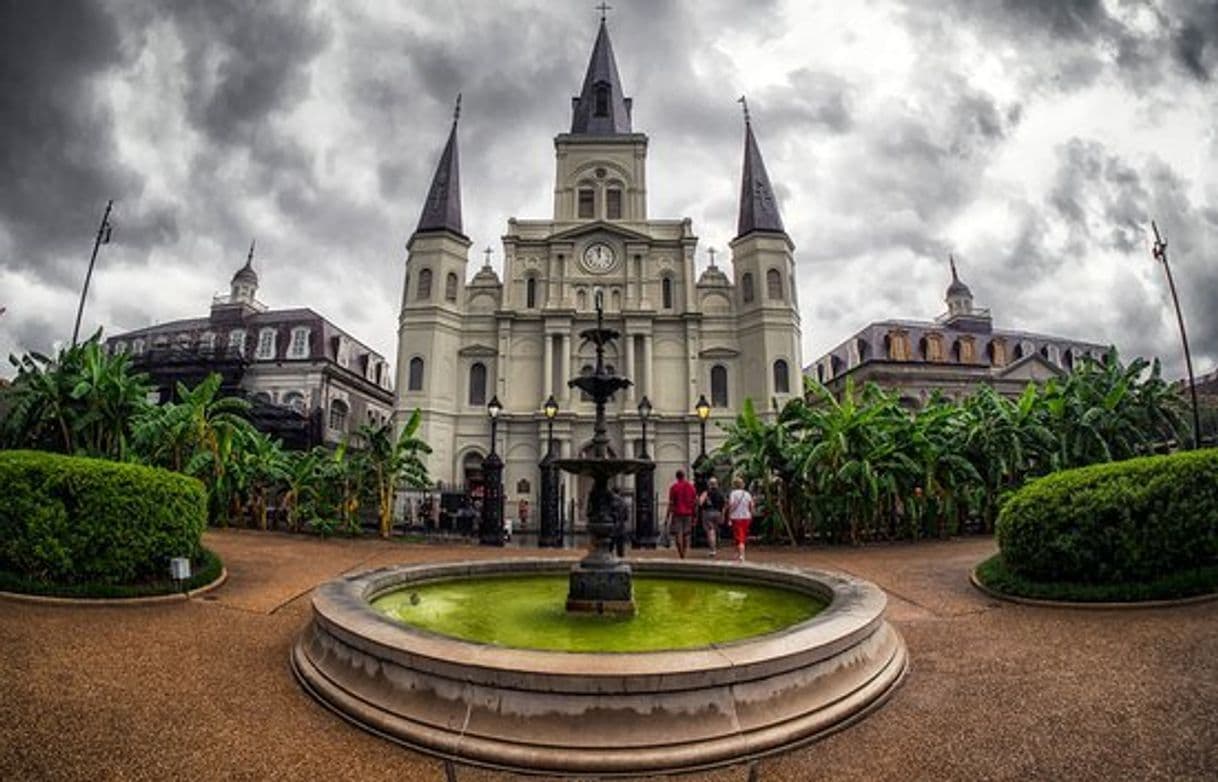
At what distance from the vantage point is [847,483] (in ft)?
46.0

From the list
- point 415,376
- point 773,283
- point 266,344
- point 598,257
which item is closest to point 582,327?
point 598,257

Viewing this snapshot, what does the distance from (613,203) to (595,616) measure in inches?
1344

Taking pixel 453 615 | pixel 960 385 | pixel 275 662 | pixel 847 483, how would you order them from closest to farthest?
pixel 275 662 < pixel 453 615 < pixel 847 483 < pixel 960 385

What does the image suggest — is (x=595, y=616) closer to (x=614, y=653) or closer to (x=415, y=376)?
(x=614, y=653)

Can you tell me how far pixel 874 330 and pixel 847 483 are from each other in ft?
97.5

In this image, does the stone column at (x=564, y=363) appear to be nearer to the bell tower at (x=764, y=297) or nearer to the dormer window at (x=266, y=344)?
the bell tower at (x=764, y=297)

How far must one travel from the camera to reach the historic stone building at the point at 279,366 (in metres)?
35.7

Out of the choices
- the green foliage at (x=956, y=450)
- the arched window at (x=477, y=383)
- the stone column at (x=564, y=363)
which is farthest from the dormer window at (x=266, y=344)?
the green foliage at (x=956, y=450)

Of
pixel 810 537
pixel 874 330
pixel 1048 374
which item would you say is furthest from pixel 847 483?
pixel 1048 374

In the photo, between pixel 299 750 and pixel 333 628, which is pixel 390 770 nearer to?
pixel 299 750

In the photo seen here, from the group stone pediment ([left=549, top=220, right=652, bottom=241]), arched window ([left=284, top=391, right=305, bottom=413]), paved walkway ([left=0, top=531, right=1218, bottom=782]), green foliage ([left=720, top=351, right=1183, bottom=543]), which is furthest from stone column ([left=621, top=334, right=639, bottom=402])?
paved walkway ([left=0, top=531, right=1218, bottom=782])

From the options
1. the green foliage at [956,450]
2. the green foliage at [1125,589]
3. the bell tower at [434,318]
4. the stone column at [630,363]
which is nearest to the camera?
the green foliage at [1125,589]

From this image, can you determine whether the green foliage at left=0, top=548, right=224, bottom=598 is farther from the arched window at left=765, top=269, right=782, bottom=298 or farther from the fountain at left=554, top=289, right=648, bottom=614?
the arched window at left=765, top=269, right=782, bottom=298

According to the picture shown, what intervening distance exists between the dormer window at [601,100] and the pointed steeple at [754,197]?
9.50 metres
